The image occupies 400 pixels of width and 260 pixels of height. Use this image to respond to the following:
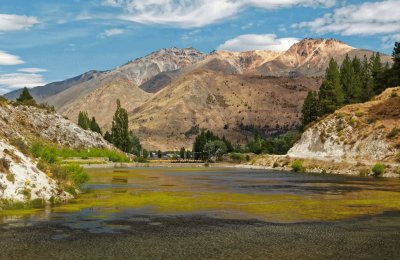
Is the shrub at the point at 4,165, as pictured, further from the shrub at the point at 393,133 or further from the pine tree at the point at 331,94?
the pine tree at the point at 331,94

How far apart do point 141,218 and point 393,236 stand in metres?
14.8

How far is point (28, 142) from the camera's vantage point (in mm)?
136125

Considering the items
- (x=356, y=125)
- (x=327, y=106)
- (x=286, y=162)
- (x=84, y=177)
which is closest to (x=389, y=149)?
(x=356, y=125)

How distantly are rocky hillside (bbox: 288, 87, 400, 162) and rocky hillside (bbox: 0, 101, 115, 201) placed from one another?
68500mm

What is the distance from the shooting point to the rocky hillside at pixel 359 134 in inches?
3858

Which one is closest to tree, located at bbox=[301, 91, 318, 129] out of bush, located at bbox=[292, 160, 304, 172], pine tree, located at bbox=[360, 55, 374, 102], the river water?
pine tree, located at bbox=[360, 55, 374, 102]

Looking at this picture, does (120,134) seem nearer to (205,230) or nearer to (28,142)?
(28,142)

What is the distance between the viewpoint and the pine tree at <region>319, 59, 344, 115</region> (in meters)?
147

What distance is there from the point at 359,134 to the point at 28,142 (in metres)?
90.9

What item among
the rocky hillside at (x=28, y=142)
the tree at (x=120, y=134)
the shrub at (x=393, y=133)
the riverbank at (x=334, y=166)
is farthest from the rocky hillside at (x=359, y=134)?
the tree at (x=120, y=134)

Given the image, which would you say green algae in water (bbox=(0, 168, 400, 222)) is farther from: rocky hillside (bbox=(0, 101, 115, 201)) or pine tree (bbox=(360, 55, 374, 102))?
pine tree (bbox=(360, 55, 374, 102))

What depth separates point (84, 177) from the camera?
164 feet

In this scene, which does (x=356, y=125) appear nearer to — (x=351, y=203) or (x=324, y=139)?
(x=324, y=139)

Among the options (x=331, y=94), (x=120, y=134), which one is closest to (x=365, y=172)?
(x=331, y=94)
